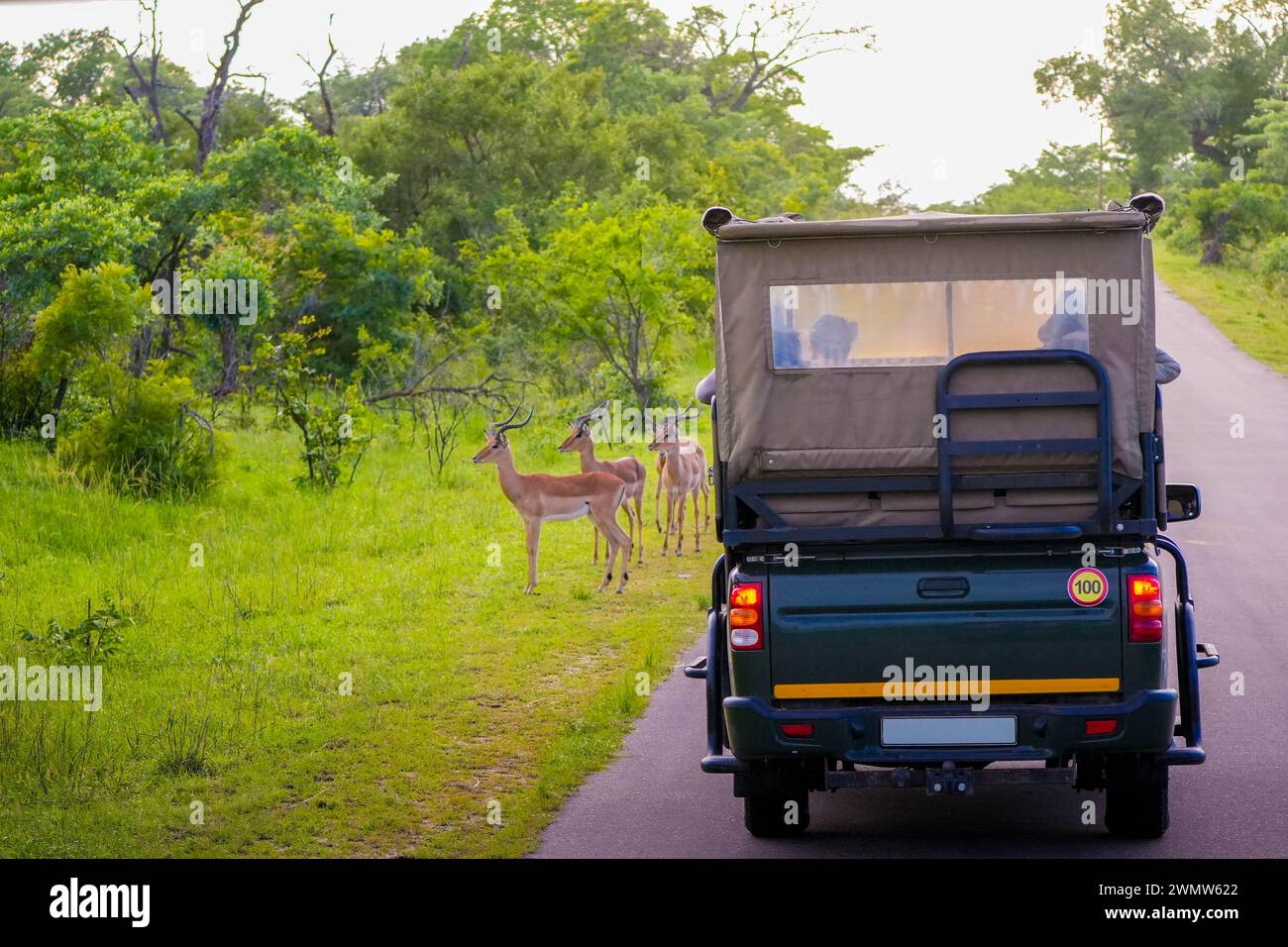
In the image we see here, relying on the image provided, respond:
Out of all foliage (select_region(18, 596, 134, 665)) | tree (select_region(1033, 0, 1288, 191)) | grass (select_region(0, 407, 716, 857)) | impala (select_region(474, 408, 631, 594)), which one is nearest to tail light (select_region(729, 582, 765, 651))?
grass (select_region(0, 407, 716, 857))

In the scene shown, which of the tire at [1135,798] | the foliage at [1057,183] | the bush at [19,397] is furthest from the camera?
the foliage at [1057,183]

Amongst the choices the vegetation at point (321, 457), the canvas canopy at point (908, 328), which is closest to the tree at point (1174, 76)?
the vegetation at point (321, 457)

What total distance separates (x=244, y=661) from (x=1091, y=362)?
6.43m

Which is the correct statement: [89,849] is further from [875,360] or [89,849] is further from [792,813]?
[875,360]

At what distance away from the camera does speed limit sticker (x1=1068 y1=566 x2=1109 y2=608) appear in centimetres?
620

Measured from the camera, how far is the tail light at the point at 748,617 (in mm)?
6301

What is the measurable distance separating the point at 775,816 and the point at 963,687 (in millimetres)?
1115

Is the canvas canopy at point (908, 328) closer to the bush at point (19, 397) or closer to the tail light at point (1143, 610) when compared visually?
the tail light at point (1143, 610)

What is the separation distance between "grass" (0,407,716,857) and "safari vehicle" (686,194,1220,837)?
1520mm

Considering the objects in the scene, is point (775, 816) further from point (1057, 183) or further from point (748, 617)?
point (1057, 183)

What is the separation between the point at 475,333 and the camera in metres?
27.2

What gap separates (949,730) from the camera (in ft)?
20.5

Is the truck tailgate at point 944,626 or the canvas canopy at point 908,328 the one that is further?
the canvas canopy at point 908,328

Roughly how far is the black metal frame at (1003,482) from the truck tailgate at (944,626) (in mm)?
128
